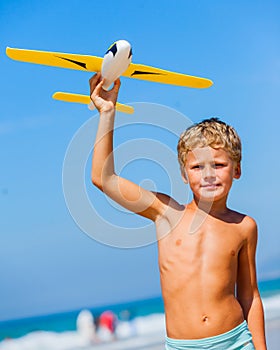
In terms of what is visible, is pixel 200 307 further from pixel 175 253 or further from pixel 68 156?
pixel 68 156

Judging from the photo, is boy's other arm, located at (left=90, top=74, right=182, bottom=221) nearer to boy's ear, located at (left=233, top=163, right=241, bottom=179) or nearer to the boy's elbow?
the boy's elbow

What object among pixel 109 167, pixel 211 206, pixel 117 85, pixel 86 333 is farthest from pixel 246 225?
pixel 86 333

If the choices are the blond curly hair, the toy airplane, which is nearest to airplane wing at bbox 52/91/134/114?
the toy airplane

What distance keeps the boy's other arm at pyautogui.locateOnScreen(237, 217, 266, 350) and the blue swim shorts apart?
139 mm

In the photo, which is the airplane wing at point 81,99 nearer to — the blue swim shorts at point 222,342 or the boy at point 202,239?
the boy at point 202,239

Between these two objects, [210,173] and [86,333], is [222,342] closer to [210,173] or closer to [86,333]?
[210,173]

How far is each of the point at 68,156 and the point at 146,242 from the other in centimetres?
59

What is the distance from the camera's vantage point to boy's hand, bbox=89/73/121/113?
2.92m

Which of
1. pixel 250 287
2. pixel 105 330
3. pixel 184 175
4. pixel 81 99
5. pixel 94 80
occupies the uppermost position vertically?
pixel 105 330

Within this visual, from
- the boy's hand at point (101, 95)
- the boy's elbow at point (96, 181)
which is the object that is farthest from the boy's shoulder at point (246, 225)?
the boy's hand at point (101, 95)

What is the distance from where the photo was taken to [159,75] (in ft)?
12.0

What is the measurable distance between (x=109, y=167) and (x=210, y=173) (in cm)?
50

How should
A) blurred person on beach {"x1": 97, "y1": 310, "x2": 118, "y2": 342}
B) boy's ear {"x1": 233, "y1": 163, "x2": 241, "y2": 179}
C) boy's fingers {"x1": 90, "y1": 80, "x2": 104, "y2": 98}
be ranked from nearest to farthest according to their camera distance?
boy's fingers {"x1": 90, "y1": 80, "x2": 104, "y2": 98} < boy's ear {"x1": 233, "y1": 163, "x2": 241, "y2": 179} < blurred person on beach {"x1": 97, "y1": 310, "x2": 118, "y2": 342}

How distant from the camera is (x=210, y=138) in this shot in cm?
310
